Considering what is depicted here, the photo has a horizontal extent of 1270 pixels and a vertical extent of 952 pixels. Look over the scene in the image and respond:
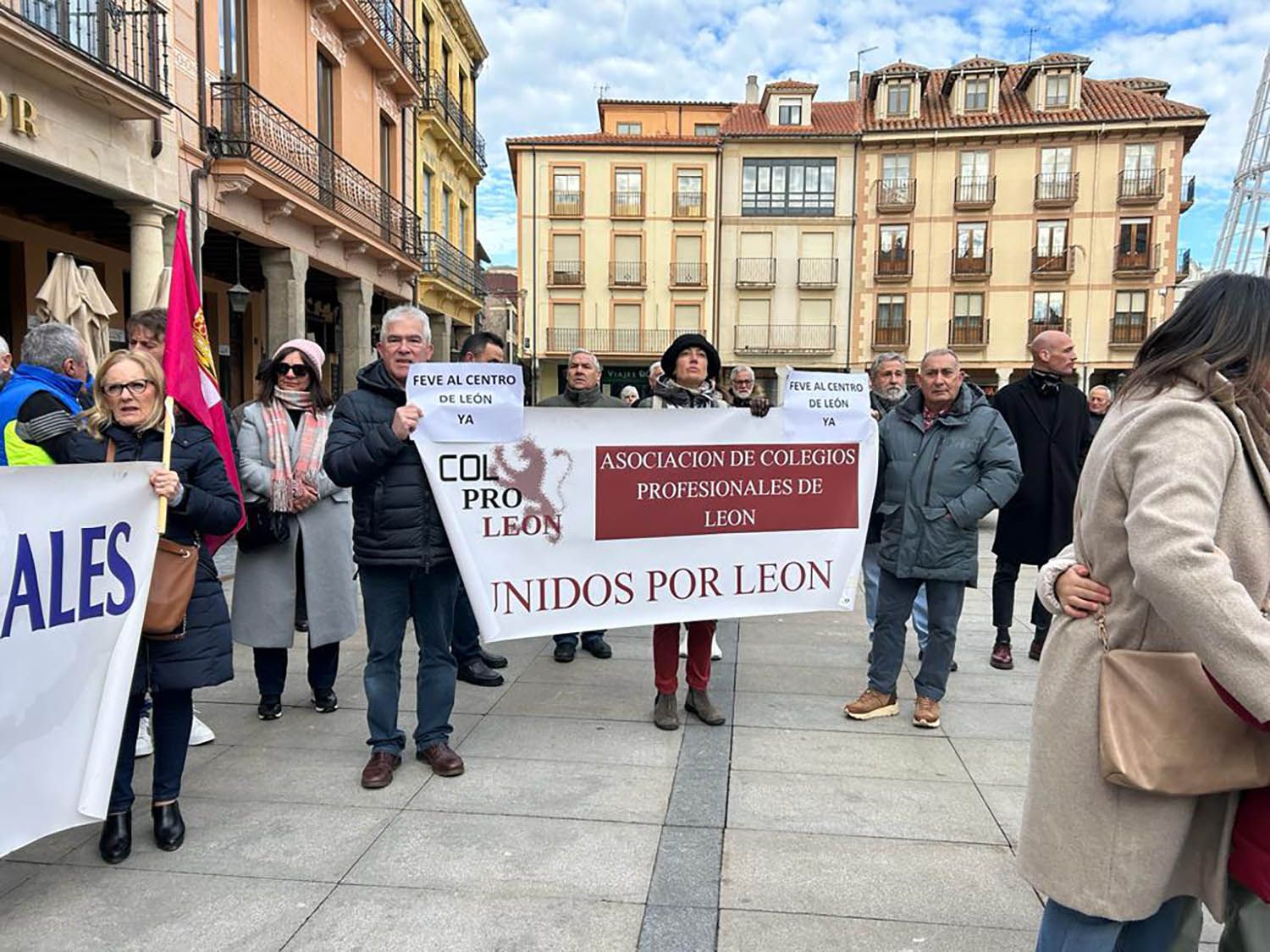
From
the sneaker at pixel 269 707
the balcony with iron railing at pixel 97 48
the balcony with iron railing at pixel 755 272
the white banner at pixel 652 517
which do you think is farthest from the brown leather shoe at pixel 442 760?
the balcony with iron railing at pixel 755 272

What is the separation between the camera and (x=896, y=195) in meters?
38.1

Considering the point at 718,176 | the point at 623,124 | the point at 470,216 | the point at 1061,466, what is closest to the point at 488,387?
the point at 1061,466

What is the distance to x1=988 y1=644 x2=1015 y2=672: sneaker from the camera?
5488mm

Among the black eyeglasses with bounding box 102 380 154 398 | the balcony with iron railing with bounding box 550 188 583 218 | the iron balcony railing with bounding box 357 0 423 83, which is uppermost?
the balcony with iron railing with bounding box 550 188 583 218

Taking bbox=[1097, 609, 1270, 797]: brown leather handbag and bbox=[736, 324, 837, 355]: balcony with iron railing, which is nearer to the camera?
bbox=[1097, 609, 1270, 797]: brown leather handbag

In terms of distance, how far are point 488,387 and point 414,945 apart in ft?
6.97

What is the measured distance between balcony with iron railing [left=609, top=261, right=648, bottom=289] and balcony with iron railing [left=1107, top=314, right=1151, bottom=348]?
20.2 m

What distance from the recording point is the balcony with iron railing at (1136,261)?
121ft

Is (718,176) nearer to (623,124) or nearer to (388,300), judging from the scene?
(623,124)

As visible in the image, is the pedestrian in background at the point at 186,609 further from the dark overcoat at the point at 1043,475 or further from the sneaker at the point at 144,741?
the dark overcoat at the point at 1043,475

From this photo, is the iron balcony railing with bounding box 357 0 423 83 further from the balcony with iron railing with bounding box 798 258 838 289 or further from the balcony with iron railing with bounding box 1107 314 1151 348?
the balcony with iron railing with bounding box 1107 314 1151 348

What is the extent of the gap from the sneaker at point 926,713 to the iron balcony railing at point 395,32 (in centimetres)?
1663

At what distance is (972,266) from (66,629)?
39740 millimetres

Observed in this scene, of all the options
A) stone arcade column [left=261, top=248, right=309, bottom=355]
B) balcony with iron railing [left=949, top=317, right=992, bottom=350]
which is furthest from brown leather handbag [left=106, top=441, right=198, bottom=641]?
balcony with iron railing [left=949, top=317, right=992, bottom=350]
